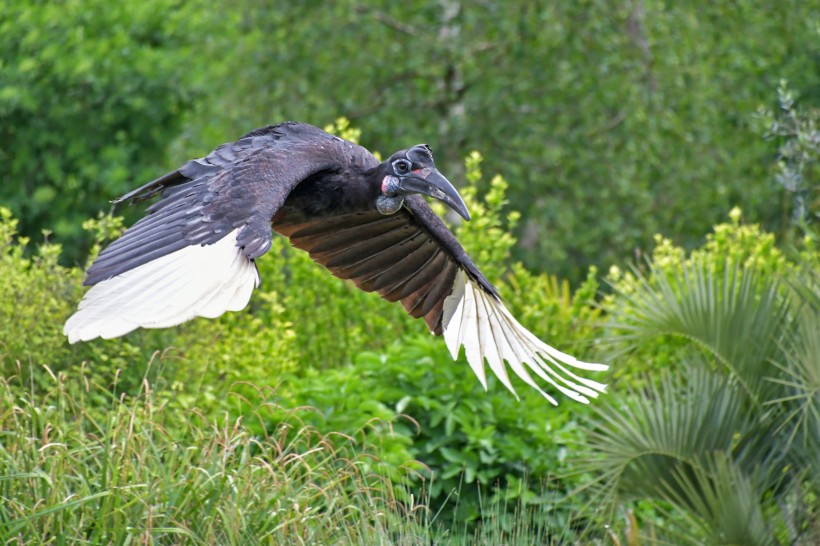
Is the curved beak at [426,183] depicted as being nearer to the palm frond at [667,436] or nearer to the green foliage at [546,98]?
the palm frond at [667,436]

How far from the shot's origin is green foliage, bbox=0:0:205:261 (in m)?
10.7

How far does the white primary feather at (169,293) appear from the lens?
11.8 feet

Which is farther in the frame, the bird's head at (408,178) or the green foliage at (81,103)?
the green foliage at (81,103)

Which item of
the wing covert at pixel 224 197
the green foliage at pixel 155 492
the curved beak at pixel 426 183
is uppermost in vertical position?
the curved beak at pixel 426 183

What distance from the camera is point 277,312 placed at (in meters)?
6.87

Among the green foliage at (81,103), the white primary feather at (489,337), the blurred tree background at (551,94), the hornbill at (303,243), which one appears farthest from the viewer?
the blurred tree background at (551,94)

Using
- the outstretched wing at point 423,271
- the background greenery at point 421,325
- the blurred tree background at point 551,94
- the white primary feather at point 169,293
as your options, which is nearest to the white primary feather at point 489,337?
the outstretched wing at point 423,271

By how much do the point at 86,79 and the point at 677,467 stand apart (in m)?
7.03

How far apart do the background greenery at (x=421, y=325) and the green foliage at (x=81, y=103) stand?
0.03 metres

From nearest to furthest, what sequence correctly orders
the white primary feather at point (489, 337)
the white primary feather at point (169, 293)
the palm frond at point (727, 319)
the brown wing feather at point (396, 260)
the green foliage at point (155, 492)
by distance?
the white primary feather at point (169, 293) < the green foliage at point (155, 492) < the white primary feather at point (489, 337) < the brown wing feather at point (396, 260) < the palm frond at point (727, 319)

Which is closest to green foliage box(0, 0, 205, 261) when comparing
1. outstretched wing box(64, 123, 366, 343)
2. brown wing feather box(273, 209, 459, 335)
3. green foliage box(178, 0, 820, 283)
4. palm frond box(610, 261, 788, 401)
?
green foliage box(178, 0, 820, 283)

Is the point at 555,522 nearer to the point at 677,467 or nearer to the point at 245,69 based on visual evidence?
the point at 677,467

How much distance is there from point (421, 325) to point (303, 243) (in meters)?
1.90

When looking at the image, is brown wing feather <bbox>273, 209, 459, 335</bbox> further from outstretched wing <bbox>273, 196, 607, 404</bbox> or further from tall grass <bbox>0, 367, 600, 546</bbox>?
tall grass <bbox>0, 367, 600, 546</bbox>
